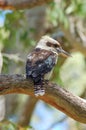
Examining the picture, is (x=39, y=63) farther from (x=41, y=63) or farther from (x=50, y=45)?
(x=50, y=45)

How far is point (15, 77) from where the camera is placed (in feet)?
8.10

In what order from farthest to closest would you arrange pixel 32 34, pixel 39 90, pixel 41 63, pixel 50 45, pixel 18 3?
pixel 32 34
pixel 18 3
pixel 50 45
pixel 41 63
pixel 39 90

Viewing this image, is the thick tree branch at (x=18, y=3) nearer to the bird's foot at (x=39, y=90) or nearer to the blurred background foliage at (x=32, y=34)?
the blurred background foliage at (x=32, y=34)

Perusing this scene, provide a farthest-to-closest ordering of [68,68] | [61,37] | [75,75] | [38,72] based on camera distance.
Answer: [75,75] → [68,68] → [61,37] → [38,72]

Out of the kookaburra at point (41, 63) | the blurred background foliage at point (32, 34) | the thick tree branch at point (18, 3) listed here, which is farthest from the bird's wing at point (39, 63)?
the blurred background foliage at point (32, 34)

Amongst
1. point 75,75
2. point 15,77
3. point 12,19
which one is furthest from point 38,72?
point 75,75

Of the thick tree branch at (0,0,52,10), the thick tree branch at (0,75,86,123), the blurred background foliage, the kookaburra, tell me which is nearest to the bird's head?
the kookaburra

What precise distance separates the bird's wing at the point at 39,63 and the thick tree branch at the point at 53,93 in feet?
0.17

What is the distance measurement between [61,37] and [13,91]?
115 inches

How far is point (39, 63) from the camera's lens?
250 cm

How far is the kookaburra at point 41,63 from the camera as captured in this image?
2.44 metres

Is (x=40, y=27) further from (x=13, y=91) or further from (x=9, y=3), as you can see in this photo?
(x=13, y=91)

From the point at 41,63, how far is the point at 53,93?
0.15 metres

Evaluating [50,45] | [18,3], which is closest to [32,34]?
[18,3]
